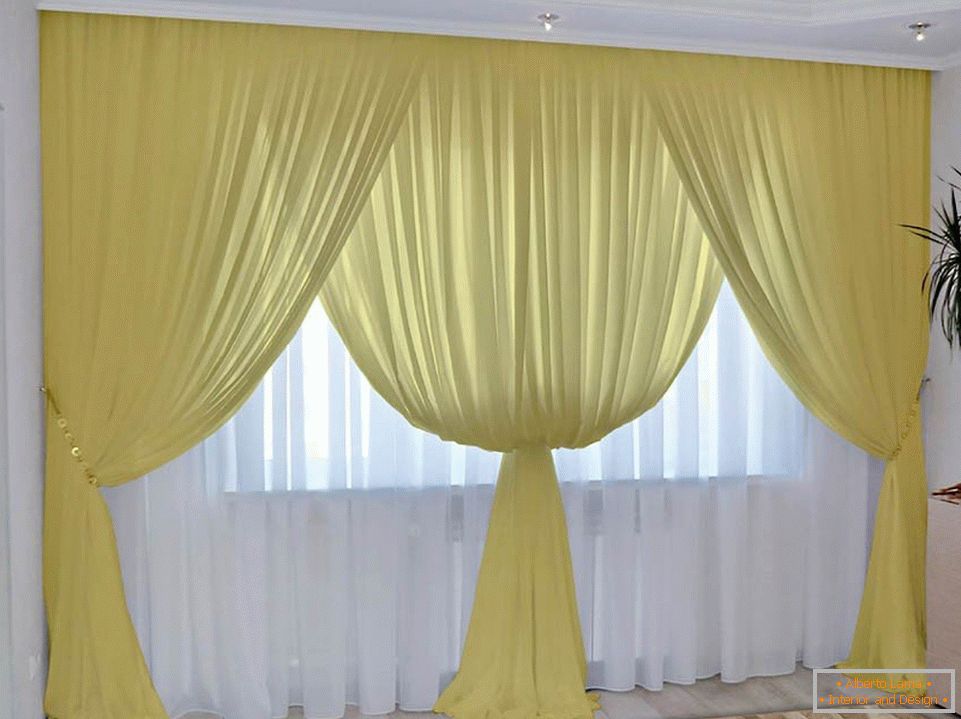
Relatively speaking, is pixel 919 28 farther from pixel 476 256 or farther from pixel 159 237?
pixel 159 237

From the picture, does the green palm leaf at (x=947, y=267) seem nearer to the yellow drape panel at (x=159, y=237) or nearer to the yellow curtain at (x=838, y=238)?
the yellow curtain at (x=838, y=238)

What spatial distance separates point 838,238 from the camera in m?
4.06

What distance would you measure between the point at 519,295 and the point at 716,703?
180 cm

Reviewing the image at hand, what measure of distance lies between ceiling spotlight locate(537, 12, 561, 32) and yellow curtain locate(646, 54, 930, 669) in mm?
506

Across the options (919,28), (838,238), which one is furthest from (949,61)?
(838,238)

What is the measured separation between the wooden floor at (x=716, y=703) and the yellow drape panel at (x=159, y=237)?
76 centimetres

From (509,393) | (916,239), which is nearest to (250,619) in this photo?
(509,393)

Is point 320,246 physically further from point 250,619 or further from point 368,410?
point 250,619

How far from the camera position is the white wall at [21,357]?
306 centimetres

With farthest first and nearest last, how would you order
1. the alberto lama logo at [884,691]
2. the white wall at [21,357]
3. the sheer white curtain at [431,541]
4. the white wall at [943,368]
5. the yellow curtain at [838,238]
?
the white wall at [943,368], the yellow curtain at [838,238], the alberto lama logo at [884,691], the sheer white curtain at [431,541], the white wall at [21,357]

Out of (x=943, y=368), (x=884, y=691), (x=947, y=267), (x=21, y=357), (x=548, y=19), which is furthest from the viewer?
(x=943, y=368)

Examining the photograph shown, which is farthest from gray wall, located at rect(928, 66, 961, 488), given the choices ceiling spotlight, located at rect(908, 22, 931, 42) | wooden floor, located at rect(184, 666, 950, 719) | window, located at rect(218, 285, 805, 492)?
wooden floor, located at rect(184, 666, 950, 719)

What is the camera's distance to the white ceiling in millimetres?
3500

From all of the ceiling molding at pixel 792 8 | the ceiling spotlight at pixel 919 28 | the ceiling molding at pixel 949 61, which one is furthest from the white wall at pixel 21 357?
the ceiling molding at pixel 949 61
